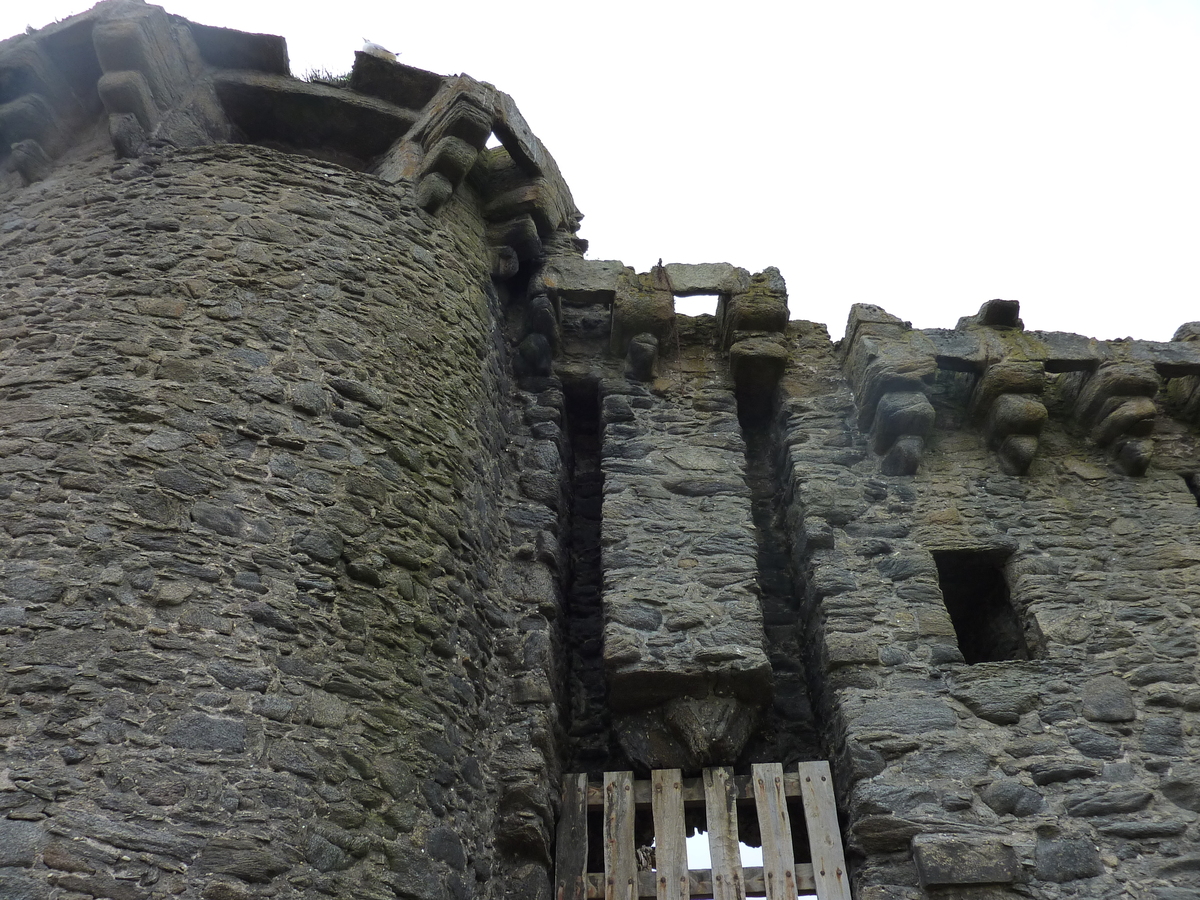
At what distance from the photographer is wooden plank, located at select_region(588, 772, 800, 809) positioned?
4281mm

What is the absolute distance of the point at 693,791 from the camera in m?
4.30

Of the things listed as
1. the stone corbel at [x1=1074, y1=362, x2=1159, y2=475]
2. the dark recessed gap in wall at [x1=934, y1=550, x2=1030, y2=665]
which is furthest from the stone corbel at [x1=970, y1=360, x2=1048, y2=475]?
the dark recessed gap in wall at [x1=934, y1=550, x2=1030, y2=665]

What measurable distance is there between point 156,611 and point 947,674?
3404mm

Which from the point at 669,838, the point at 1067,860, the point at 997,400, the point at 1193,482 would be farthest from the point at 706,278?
the point at 1067,860

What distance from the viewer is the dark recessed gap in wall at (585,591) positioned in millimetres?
4812

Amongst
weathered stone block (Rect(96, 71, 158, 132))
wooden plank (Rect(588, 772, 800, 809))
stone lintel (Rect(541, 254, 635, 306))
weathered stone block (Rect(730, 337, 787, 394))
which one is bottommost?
wooden plank (Rect(588, 772, 800, 809))

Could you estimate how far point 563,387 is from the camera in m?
6.20

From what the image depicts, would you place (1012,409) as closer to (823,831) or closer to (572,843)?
(823,831)

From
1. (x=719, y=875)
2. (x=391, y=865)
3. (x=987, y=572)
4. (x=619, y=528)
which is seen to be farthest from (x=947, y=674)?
(x=391, y=865)

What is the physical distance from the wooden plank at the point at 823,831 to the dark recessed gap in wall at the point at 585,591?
97 centimetres

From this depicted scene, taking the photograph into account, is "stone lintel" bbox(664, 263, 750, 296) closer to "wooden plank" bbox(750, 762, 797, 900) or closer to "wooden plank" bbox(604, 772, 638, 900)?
"wooden plank" bbox(750, 762, 797, 900)

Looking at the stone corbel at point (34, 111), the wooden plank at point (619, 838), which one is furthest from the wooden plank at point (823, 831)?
the stone corbel at point (34, 111)

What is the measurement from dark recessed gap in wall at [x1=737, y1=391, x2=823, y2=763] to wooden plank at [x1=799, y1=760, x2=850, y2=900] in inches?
12.0

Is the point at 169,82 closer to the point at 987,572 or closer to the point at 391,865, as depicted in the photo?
the point at 391,865
